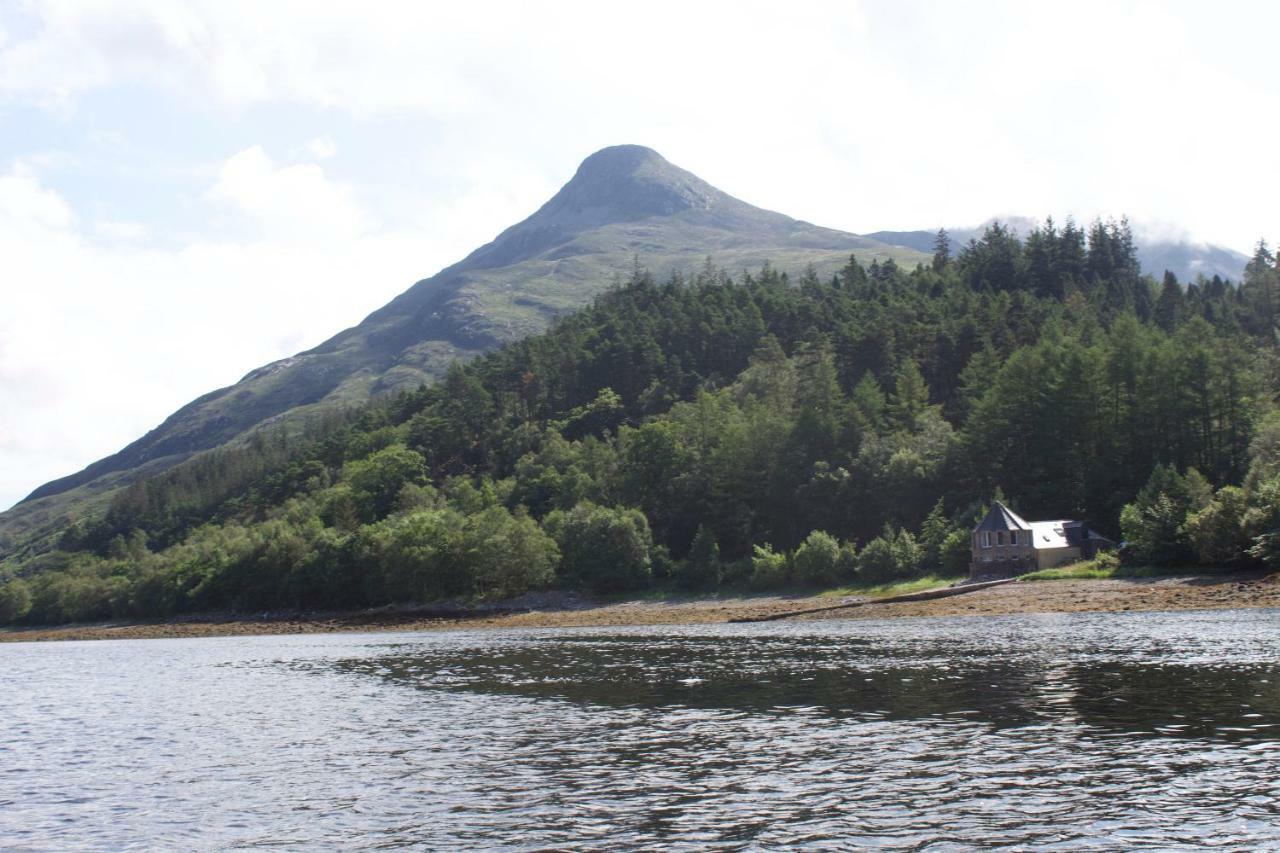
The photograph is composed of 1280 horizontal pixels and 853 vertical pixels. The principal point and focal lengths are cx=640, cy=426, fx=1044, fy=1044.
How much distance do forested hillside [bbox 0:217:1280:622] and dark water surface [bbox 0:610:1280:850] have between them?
→ 49.2 metres

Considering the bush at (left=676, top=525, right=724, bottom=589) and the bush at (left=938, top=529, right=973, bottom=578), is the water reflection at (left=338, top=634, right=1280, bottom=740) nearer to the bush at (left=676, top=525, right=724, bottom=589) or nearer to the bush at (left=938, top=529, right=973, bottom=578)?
the bush at (left=938, top=529, right=973, bottom=578)

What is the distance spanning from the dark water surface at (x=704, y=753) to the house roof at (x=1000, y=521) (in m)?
45.3

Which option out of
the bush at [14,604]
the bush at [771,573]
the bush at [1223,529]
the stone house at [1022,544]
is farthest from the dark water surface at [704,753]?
the bush at [14,604]

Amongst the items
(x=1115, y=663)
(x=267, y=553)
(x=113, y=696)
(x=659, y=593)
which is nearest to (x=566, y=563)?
(x=659, y=593)

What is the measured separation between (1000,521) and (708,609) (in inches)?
1197

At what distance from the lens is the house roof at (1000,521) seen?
101 meters

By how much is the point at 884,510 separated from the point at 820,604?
30.6 m

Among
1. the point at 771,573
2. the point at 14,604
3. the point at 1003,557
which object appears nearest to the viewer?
the point at 1003,557

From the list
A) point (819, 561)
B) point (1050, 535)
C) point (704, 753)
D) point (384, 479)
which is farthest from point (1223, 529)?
point (384, 479)

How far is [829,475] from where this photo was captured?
12875cm

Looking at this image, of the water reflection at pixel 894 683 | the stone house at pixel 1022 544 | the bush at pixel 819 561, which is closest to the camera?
the water reflection at pixel 894 683

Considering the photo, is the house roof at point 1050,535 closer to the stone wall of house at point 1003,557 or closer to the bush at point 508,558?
the stone wall of house at point 1003,557

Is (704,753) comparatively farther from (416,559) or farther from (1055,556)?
(416,559)

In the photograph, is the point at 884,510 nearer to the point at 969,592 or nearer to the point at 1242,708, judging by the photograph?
the point at 969,592
